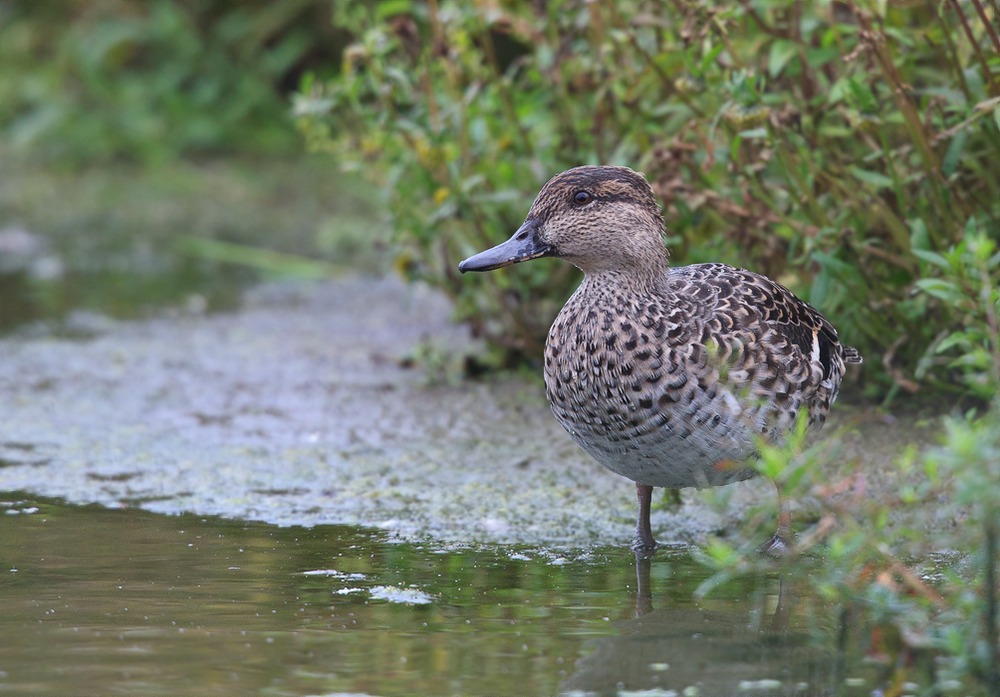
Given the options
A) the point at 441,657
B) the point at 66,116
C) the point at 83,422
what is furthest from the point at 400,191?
the point at 66,116

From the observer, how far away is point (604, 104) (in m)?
6.11

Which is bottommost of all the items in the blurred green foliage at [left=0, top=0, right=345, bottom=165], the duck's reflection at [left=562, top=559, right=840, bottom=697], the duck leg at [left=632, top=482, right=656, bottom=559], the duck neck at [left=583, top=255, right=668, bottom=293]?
the duck's reflection at [left=562, top=559, right=840, bottom=697]

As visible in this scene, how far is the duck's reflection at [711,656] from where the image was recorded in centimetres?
342

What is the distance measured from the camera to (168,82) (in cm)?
1267

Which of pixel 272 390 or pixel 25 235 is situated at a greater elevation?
pixel 25 235

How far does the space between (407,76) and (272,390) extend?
165 cm

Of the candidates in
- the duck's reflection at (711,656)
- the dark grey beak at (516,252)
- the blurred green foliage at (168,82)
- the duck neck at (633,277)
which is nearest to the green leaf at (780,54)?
the duck neck at (633,277)

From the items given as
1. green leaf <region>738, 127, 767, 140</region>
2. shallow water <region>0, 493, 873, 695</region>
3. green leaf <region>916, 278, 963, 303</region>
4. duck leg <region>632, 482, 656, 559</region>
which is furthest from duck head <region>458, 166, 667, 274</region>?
shallow water <region>0, 493, 873, 695</region>

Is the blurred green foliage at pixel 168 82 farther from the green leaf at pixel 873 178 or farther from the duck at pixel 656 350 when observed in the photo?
the duck at pixel 656 350

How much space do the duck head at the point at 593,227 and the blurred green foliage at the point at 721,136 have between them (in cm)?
47

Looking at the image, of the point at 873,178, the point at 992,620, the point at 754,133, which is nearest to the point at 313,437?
the point at 754,133

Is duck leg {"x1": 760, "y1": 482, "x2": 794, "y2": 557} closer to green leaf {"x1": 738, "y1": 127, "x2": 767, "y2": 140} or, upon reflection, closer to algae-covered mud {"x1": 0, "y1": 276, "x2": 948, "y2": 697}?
algae-covered mud {"x1": 0, "y1": 276, "x2": 948, "y2": 697}

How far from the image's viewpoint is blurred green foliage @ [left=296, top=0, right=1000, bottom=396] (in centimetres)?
509

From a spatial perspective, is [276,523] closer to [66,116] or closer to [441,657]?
[441,657]
